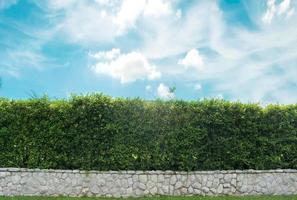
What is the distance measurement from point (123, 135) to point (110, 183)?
1.93m

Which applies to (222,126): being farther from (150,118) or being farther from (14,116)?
(14,116)

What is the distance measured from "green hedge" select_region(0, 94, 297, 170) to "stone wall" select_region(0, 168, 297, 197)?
0.33 meters

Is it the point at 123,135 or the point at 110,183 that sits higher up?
the point at 123,135

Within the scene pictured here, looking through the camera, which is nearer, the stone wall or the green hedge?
the stone wall

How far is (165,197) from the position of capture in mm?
18828

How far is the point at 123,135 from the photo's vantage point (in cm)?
1945

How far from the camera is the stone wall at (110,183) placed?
19.1 meters

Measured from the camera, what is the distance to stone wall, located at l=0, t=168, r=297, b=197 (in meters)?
19.1

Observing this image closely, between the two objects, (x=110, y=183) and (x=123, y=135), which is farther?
(x=123, y=135)

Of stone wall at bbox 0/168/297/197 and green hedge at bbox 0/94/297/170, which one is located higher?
green hedge at bbox 0/94/297/170

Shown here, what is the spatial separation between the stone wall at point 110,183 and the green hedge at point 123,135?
0.33 m

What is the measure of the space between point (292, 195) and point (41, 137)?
33.8ft

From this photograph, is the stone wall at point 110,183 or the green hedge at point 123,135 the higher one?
the green hedge at point 123,135

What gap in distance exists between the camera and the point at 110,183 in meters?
19.1
